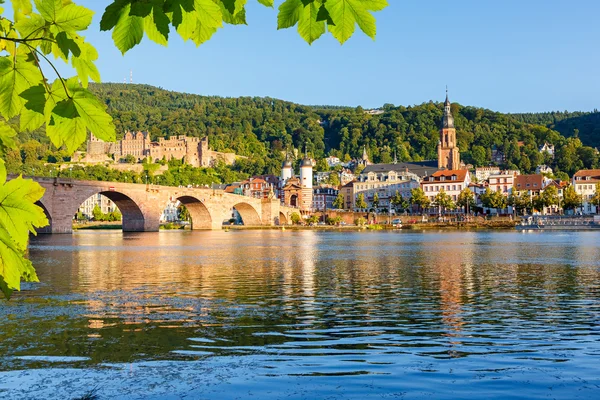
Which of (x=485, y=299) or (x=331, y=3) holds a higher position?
(x=331, y=3)

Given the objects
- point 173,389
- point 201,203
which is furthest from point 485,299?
point 201,203

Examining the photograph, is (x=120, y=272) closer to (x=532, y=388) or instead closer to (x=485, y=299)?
(x=485, y=299)

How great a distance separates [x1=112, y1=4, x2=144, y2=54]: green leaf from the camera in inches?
90.2

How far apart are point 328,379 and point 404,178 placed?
12777 cm

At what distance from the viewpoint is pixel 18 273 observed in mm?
2135

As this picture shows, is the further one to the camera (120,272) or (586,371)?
(120,272)

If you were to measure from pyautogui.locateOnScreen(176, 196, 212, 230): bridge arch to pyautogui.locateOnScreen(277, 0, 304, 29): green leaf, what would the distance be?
3410 inches

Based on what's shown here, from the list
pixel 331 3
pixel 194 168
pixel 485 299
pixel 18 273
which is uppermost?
pixel 194 168

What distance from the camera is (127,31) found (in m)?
2.31

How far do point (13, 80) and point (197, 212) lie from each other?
317ft

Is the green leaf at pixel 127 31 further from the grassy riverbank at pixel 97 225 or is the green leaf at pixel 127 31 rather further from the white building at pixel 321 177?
the white building at pixel 321 177

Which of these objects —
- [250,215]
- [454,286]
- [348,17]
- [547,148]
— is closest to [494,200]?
[250,215]

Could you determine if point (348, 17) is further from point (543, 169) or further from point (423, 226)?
point (543, 169)

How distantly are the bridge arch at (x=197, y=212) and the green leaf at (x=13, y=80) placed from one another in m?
86.5
